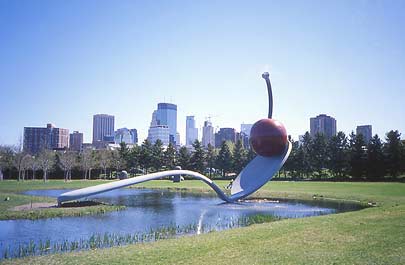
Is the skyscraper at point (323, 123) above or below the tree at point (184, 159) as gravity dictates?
above

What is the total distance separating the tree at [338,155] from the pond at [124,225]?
3733 cm

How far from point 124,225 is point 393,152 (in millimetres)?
50037

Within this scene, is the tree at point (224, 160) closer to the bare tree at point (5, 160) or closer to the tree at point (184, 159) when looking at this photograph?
the tree at point (184, 159)

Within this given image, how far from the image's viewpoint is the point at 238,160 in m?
71.0

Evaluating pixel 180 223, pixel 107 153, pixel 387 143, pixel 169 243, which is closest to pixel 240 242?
pixel 169 243

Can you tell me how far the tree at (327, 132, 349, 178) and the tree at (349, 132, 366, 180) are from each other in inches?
43.5

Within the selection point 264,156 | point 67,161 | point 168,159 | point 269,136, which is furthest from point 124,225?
point 168,159

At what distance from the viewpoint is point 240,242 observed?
12.6 m

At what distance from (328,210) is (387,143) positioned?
132 feet

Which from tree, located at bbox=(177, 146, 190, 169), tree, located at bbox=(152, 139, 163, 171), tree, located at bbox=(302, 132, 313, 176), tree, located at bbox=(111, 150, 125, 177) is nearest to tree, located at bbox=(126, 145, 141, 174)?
tree, located at bbox=(111, 150, 125, 177)

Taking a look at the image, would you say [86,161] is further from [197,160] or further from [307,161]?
[307,161]

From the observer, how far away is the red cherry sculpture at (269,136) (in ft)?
96.5

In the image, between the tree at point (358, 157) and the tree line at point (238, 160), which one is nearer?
the tree line at point (238, 160)

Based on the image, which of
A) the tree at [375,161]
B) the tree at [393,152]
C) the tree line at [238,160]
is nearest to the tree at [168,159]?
the tree line at [238,160]
